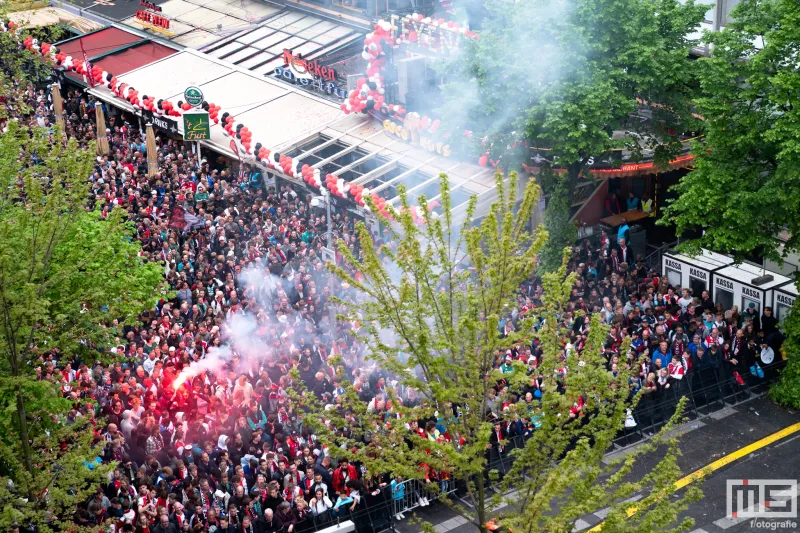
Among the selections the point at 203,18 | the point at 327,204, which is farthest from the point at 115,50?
the point at 327,204

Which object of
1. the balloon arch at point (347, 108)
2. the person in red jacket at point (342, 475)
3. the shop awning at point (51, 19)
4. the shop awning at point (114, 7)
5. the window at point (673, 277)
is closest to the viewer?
the person in red jacket at point (342, 475)

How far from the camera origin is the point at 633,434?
59.1 feet

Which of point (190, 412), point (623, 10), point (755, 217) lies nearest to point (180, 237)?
point (190, 412)

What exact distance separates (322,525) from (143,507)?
2481 millimetres

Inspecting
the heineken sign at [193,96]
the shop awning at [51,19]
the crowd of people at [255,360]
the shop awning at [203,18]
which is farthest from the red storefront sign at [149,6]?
the crowd of people at [255,360]

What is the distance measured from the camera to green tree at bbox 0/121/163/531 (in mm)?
13484

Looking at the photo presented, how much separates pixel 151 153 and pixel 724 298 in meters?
14.4

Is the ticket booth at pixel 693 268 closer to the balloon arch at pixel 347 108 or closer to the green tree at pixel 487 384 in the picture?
the balloon arch at pixel 347 108

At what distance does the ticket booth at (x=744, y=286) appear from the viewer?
785 inches

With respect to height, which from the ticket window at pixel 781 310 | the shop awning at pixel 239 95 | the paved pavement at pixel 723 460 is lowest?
the paved pavement at pixel 723 460

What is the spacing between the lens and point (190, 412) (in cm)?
1730

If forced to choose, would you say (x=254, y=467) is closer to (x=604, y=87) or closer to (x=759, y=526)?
(x=759, y=526)

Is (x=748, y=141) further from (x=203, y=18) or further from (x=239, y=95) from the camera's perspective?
(x=203, y=18)

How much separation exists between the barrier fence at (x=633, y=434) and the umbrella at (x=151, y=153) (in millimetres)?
13575
